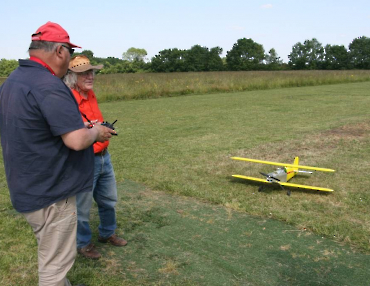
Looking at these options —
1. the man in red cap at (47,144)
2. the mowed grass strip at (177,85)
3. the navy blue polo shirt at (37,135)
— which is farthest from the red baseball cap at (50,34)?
the mowed grass strip at (177,85)

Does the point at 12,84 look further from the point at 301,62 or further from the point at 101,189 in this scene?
the point at 301,62

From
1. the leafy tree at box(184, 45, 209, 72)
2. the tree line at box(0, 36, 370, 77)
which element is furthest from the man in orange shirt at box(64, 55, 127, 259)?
the leafy tree at box(184, 45, 209, 72)

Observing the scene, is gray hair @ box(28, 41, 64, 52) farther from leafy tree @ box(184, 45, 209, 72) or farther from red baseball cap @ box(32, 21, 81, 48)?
leafy tree @ box(184, 45, 209, 72)

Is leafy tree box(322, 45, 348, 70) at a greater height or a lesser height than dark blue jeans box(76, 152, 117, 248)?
greater

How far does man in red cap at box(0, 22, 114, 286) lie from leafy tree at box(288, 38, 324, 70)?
290ft

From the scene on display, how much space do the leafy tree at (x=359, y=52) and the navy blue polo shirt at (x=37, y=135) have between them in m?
88.7

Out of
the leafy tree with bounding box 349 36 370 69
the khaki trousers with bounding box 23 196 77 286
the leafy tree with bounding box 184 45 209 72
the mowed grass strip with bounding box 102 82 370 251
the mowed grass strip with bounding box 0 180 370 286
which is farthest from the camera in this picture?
the leafy tree with bounding box 349 36 370 69

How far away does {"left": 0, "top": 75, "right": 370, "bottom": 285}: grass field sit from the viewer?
318cm

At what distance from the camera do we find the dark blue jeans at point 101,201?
3.18 metres

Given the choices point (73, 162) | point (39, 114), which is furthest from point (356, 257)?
point (39, 114)

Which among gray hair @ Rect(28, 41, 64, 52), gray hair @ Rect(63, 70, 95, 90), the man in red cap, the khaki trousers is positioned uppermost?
gray hair @ Rect(28, 41, 64, 52)

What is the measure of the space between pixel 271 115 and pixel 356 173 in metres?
6.76

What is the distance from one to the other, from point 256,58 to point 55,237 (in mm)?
85940

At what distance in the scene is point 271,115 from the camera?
12.5 meters
